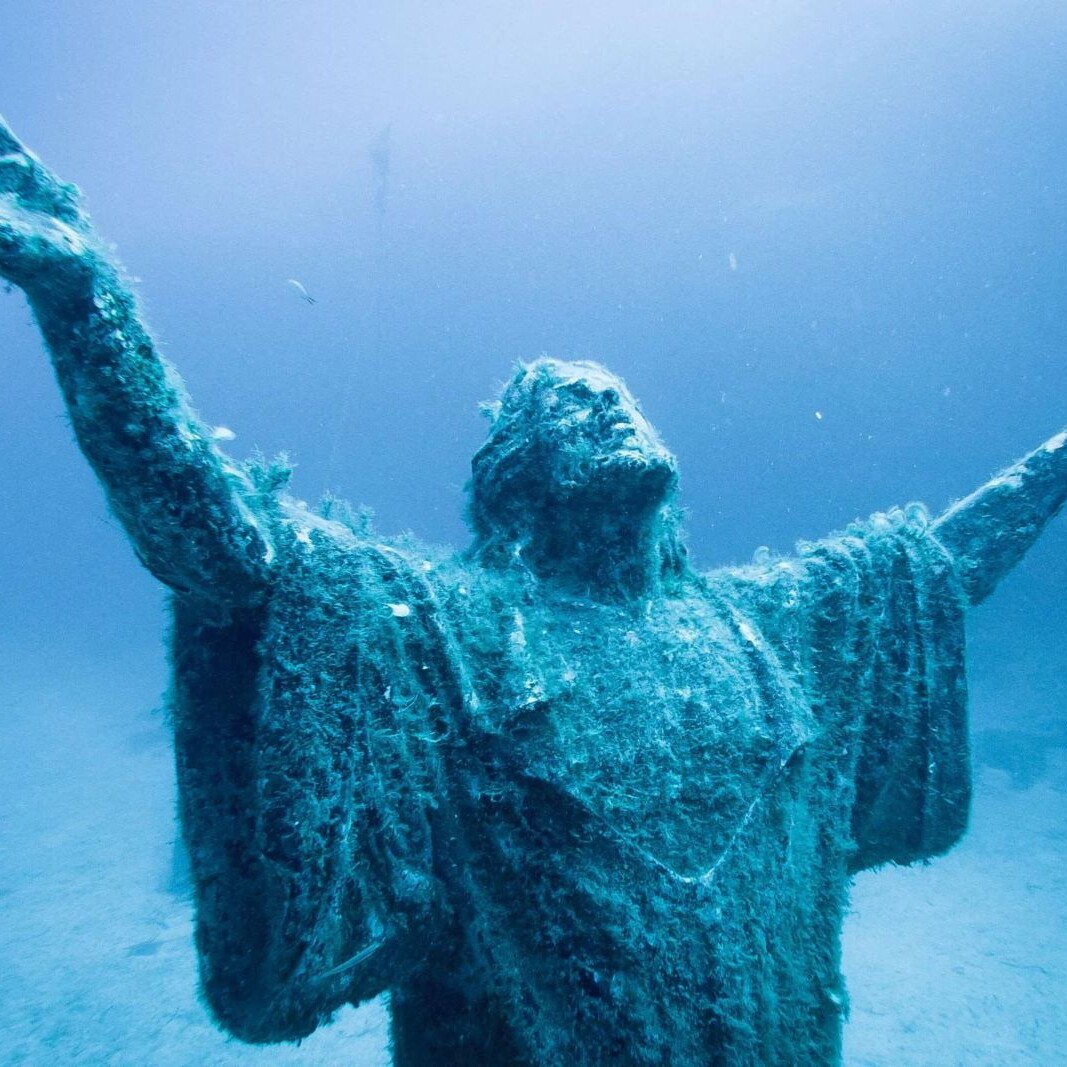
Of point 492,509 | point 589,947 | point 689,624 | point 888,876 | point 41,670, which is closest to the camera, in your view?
point 589,947

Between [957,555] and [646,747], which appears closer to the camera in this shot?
[646,747]

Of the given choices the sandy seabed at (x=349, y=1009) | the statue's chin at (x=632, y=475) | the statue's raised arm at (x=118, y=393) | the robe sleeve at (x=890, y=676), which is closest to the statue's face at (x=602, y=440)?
the statue's chin at (x=632, y=475)

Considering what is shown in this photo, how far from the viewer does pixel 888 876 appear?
1289 cm

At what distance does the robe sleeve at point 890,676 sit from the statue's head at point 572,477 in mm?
632

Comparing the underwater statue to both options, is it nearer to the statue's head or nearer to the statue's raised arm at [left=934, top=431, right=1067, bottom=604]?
the statue's head

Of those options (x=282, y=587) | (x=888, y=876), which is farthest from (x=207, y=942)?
(x=888, y=876)

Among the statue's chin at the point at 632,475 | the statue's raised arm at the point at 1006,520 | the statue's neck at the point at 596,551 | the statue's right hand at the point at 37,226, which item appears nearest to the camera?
the statue's right hand at the point at 37,226

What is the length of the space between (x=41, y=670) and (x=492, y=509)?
51894 mm

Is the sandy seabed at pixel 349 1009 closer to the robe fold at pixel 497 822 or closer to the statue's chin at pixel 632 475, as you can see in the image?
the robe fold at pixel 497 822

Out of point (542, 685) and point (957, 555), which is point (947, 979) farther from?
point (542, 685)

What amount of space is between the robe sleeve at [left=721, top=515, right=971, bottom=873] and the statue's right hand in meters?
2.56

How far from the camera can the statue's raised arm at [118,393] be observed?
4.73ft

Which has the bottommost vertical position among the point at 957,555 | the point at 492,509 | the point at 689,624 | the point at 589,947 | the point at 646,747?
the point at 589,947

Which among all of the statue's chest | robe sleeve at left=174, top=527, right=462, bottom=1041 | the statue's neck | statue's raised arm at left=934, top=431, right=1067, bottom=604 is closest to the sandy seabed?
statue's raised arm at left=934, top=431, right=1067, bottom=604
